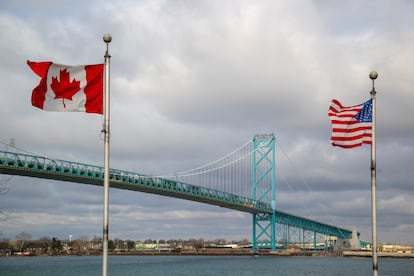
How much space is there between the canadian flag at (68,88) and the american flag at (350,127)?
242 inches

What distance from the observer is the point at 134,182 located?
76812mm

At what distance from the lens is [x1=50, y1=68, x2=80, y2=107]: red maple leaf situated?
14508 millimetres

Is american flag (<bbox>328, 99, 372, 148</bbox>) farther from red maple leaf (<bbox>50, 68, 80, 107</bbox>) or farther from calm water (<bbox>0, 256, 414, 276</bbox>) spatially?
calm water (<bbox>0, 256, 414, 276</bbox>)

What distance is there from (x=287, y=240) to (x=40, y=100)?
10021 centimetres

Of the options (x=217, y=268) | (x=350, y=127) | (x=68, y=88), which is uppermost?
(x=68, y=88)

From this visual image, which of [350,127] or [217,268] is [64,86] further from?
[217,268]

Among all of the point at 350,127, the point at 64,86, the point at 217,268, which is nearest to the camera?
the point at 64,86

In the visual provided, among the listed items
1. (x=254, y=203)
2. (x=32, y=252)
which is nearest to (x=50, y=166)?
(x=254, y=203)

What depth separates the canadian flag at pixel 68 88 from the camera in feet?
47.4

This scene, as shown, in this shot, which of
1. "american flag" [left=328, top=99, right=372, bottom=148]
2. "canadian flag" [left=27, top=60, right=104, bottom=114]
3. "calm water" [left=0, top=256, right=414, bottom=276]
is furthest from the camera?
"calm water" [left=0, top=256, right=414, bottom=276]

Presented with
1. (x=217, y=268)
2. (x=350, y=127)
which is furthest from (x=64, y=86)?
(x=217, y=268)

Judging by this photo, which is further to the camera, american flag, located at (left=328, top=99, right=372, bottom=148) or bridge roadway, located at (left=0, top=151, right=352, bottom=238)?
bridge roadway, located at (left=0, top=151, right=352, bottom=238)

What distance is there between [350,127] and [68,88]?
728cm

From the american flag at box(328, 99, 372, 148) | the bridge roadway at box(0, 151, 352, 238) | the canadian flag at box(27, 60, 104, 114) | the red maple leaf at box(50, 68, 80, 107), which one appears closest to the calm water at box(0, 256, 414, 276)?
the bridge roadway at box(0, 151, 352, 238)
